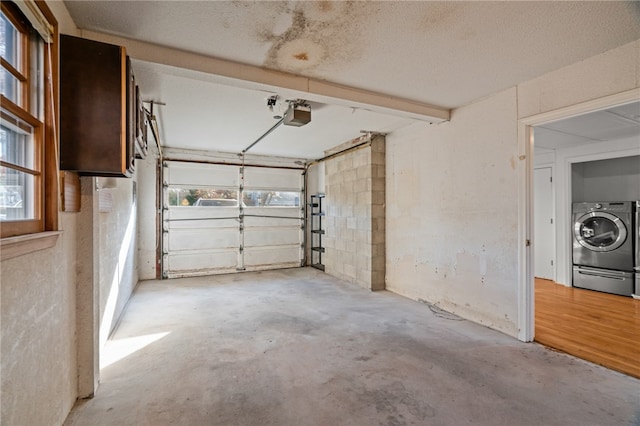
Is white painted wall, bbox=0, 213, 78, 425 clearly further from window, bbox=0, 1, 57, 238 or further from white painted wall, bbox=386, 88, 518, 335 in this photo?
white painted wall, bbox=386, 88, 518, 335

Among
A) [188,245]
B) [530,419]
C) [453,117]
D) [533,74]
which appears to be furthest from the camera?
[188,245]

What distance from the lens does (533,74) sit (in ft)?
8.98

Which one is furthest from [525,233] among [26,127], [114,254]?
[114,254]

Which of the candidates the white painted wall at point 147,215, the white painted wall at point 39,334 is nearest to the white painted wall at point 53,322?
the white painted wall at point 39,334

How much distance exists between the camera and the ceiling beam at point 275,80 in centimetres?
228

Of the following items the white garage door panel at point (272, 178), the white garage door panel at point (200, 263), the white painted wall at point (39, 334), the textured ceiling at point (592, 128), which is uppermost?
the textured ceiling at point (592, 128)

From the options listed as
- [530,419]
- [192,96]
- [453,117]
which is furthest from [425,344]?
[192,96]

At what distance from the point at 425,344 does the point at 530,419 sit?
1057 mm

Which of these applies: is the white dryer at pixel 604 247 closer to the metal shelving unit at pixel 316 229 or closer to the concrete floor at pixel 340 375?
the concrete floor at pixel 340 375

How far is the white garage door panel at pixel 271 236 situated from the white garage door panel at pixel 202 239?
30 cm

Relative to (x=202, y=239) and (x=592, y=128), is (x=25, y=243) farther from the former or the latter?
(x=592, y=128)

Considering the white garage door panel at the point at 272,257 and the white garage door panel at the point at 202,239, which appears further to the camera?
the white garage door panel at the point at 272,257

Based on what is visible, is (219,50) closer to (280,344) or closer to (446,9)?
(446,9)

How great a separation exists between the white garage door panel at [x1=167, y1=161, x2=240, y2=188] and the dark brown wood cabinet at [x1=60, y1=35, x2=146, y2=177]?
4.44 m
